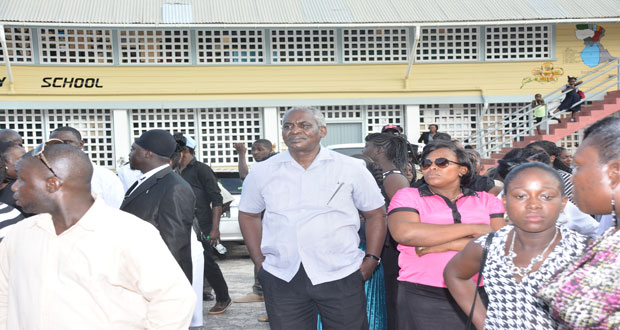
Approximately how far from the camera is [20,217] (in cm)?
333

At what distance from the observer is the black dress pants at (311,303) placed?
4027 millimetres

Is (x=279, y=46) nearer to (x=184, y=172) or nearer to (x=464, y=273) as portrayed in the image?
(x=184, y=172)

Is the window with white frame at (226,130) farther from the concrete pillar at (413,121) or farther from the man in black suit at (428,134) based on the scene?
the man in black suit at (428,134)

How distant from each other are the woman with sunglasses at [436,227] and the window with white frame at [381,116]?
16.5 meters

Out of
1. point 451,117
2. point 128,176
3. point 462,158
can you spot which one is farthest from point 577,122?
point 462,158

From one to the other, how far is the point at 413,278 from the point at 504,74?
705 inches

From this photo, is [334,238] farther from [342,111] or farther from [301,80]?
[342,111]

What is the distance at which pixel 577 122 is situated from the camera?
707 inches

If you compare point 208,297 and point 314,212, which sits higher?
point 314,212

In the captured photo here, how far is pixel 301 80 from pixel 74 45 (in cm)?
691

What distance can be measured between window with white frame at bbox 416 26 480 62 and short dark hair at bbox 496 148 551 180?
15.7m

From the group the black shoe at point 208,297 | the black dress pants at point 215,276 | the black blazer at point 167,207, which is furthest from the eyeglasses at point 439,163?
the black shoe at point 208,297

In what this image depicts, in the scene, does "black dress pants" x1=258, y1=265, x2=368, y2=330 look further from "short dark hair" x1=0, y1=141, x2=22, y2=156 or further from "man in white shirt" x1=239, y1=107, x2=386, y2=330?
"short dark hair" x1=0, y1=141, x2=22, y2=156

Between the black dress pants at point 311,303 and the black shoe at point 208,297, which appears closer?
the black dress pants at point 311,303
